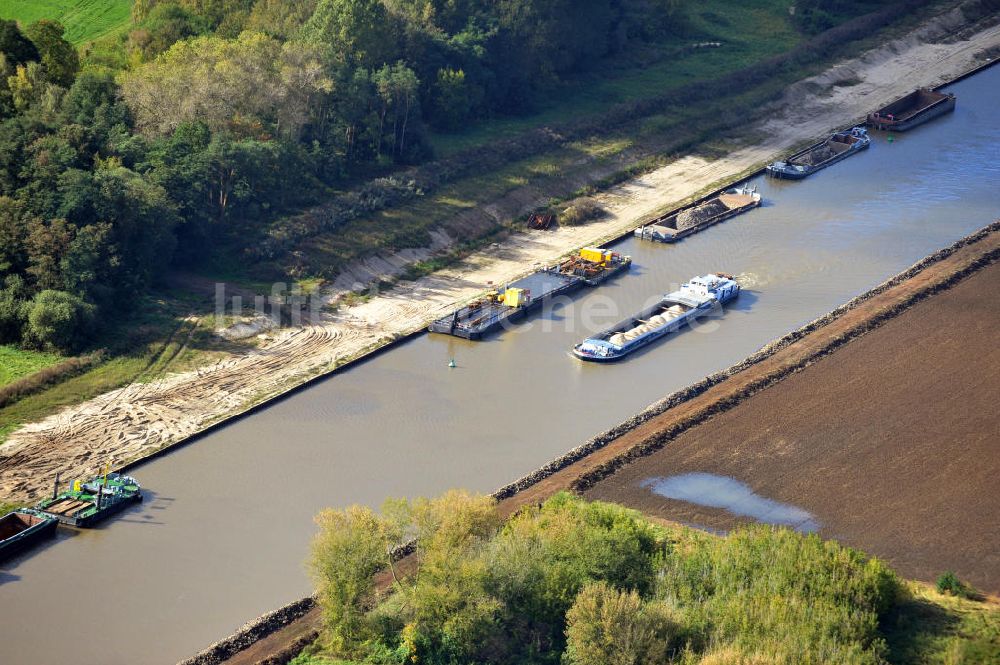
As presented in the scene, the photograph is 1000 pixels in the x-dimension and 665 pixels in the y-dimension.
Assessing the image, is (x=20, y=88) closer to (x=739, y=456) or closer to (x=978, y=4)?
(x=739, y=456)

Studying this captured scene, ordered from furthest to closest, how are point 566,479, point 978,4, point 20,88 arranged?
point 978,4 → point 20,88 → point 566,479

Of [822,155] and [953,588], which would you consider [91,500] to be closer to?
[953,588]

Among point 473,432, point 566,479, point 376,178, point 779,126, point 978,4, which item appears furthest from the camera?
point 978,4

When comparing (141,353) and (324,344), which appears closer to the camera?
(141,353)

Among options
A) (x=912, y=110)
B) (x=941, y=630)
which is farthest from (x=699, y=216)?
(x=941, y=630)

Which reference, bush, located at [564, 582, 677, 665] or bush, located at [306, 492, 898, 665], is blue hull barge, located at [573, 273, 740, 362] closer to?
bush, located at [306, 492, 898, 665]

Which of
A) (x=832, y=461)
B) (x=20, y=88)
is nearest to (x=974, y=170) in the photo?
(x=832, y=461)

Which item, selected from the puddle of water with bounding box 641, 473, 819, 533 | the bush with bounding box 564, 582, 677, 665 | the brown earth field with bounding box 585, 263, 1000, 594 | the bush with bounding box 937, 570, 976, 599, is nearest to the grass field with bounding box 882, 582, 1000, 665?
the bush with bounding box 937, 570, 976, 599
